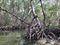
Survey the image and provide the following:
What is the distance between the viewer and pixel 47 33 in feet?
27.3

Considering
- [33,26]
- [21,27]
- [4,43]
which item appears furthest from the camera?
[21,27]

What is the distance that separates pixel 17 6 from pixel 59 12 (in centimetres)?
451

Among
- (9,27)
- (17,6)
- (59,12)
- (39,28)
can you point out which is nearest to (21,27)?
(9,27)

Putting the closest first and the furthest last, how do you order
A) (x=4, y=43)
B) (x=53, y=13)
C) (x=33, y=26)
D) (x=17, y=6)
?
(x=4, y=43) → (x=33, y=26) → (x=53, y=13) → (x=17, y=6)

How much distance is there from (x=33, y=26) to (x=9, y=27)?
13.4ft

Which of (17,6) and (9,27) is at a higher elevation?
(17,6)

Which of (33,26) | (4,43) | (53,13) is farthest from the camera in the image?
(53,13)

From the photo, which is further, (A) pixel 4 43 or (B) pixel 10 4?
(B) pixel 10 4

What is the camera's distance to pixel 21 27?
11953 millimetres

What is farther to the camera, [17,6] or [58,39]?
[17,6]

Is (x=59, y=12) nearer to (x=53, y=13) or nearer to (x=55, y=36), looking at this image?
(x=53, y=13)

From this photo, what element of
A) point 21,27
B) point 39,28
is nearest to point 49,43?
point 39,28

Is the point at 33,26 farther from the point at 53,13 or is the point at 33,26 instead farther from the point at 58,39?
the point at 53,13

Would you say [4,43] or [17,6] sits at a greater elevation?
[17,6]
